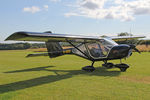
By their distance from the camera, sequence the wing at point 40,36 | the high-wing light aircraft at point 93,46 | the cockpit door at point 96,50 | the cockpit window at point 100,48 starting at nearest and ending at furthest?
the wing at point 40,36
the high-wing light aircraft at point 93,46
the cockpit window at point 100,48
the cockpit door at point 96,50

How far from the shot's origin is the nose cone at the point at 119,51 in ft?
26.5

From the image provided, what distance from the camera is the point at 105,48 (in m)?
9.04

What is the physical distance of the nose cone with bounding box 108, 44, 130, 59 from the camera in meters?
8.07

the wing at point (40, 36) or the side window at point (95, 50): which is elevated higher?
the wing at point (40, 36)

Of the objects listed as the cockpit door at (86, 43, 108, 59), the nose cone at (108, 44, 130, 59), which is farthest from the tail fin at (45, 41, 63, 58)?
the nose cone at (108, 44, 130, 59)

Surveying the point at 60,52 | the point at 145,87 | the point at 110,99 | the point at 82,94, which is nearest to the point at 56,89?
the point at 82,94

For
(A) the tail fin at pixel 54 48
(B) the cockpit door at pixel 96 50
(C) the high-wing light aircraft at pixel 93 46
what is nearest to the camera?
(C) the high-wing light aircraft at pixel 93 46

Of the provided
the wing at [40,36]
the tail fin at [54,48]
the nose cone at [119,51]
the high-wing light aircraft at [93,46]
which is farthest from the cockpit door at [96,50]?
the tail fin at [54,48]

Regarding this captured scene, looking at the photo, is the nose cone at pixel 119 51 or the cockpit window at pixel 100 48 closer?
the nose cone at pixel 119 51

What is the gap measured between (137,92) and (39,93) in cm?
340

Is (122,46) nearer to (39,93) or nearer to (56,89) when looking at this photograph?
(56,89)

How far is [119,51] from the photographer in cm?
821

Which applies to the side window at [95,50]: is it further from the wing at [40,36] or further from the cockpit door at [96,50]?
the wing at [40,36]

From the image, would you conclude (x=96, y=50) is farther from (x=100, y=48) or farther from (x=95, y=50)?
(x=100, y=48)
